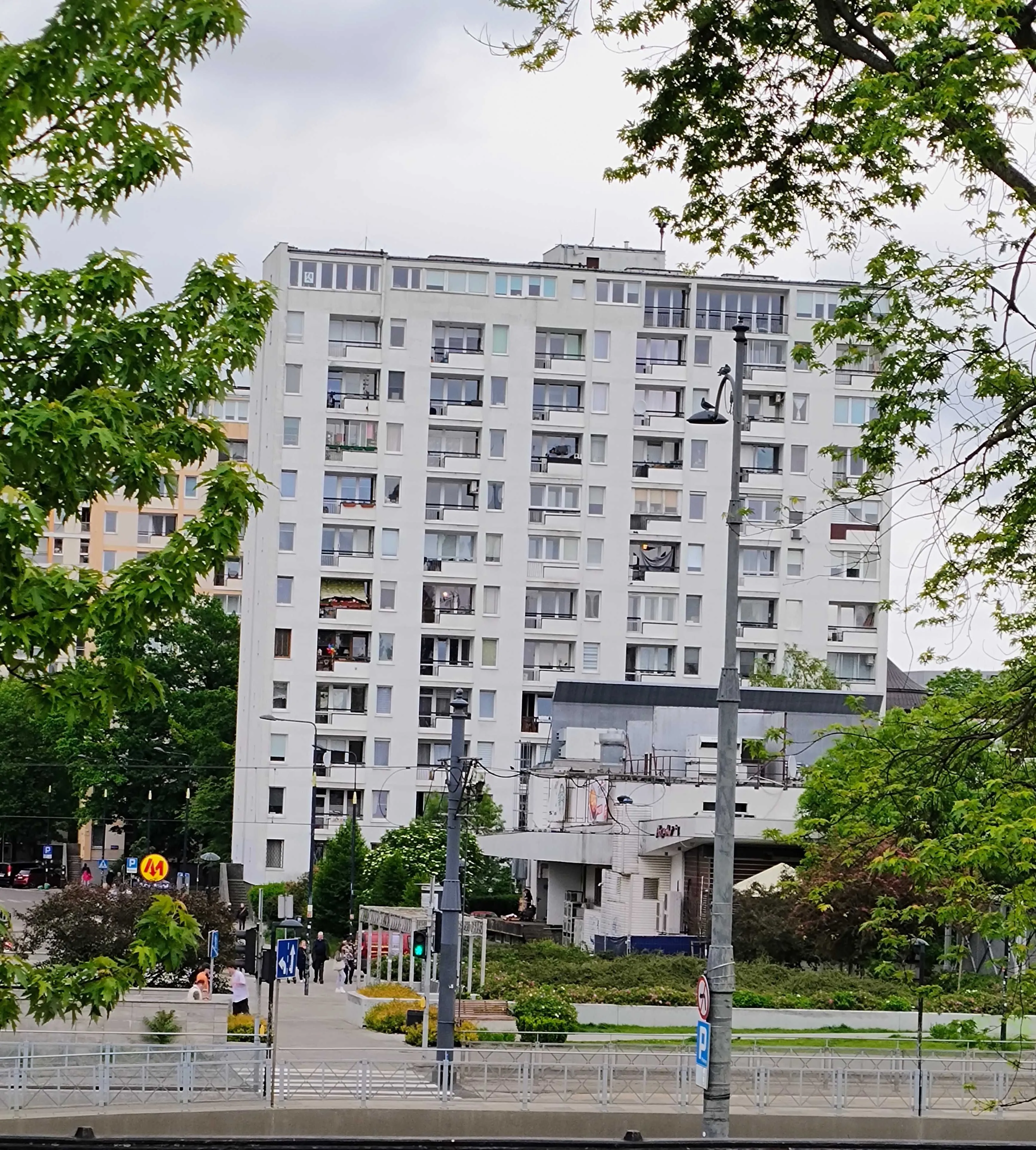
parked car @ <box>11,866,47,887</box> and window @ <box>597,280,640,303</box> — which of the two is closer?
window @ <box>597,280,640,303</box>

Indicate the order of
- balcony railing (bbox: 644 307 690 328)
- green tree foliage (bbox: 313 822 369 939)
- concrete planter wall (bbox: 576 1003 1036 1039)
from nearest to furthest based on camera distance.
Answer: concrete planter wall (bbox: 576 1003 1036 1039)
green tree foliage (bbox: 313 822 369 939)
balcony railing (bbox: 644 307 690 328)

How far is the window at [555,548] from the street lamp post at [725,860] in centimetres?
6021

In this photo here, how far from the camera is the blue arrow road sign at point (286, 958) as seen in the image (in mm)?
25781

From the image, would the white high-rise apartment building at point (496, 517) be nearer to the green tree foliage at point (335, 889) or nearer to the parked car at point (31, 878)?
the green tree foliage at point (335, 889)

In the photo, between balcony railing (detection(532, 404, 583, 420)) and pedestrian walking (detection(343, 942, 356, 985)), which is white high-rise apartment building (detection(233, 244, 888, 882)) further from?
pedestrian walking (detection(343, 942, 356, 985))

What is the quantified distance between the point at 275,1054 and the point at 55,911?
14588mm

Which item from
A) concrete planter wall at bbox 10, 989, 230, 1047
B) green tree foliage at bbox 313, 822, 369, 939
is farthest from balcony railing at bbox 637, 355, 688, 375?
concrete planter wall at bbox 10, 989, 230, 1047

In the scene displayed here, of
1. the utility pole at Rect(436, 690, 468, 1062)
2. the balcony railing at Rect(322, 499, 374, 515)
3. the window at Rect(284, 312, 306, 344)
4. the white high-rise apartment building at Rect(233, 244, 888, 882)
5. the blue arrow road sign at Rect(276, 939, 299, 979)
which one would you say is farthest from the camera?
the balcony railing at Rect(322, 499, 374, 515)

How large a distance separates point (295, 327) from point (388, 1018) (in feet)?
153

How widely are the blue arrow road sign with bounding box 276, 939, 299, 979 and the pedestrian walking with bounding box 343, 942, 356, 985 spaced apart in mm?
24278

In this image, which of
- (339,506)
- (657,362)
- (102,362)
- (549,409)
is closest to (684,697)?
(549,409)

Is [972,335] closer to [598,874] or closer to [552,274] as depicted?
[598,874]

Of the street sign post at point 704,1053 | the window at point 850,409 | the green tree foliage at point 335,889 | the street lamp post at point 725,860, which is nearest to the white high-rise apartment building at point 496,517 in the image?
the window at point 850,409

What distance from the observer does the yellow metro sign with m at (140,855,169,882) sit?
84.0 ft
